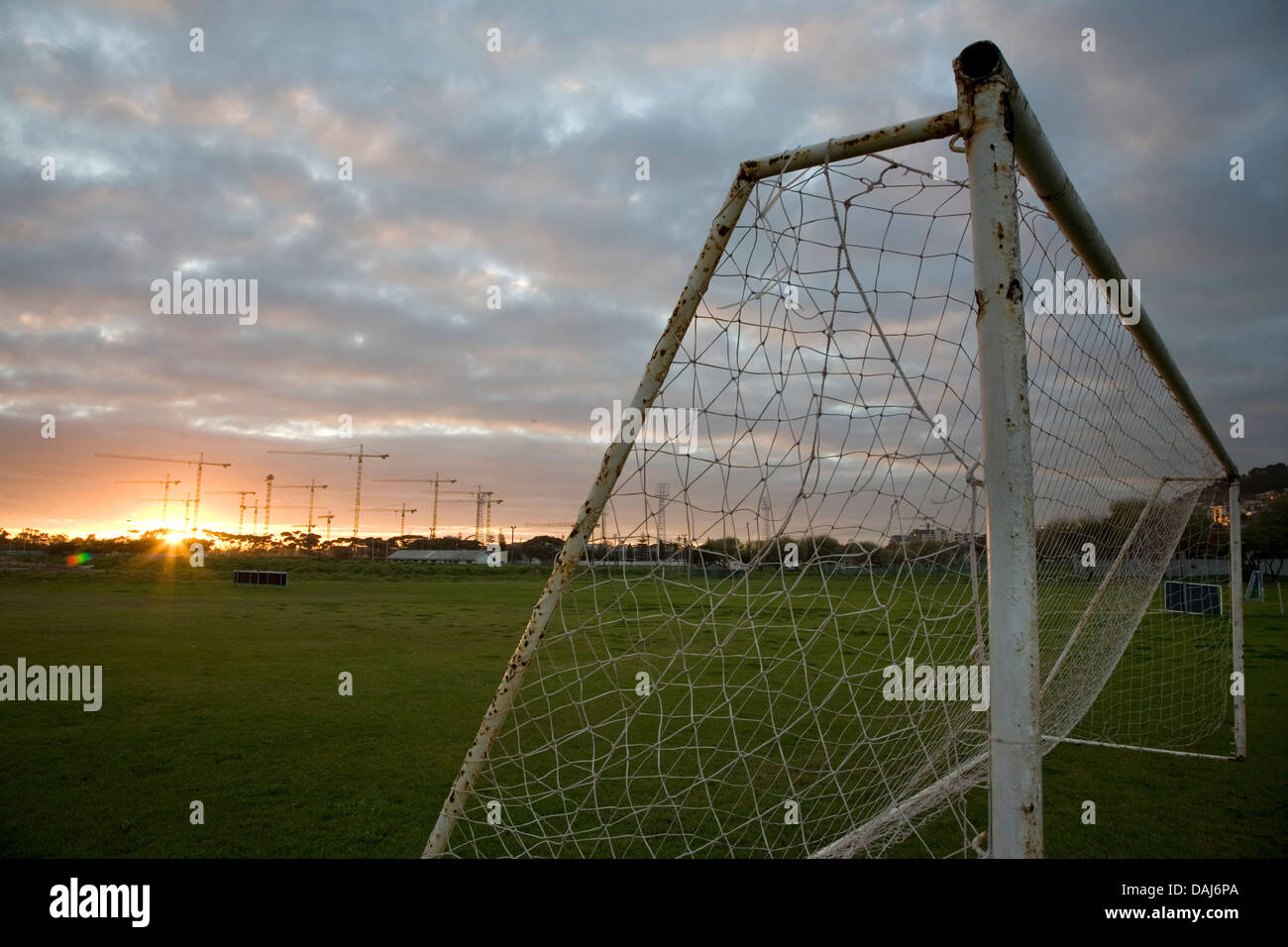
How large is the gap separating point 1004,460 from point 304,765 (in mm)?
4891

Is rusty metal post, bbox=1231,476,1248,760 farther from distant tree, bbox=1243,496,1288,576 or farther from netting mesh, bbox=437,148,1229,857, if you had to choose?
distant tree, bbox=1243,496,1288,576

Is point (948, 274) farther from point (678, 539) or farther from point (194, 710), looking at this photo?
point (194, 710)

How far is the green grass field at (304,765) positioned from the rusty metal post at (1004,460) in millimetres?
2139

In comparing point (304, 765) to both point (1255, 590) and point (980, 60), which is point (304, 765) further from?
point (1255, 590)

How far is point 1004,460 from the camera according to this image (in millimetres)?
1856

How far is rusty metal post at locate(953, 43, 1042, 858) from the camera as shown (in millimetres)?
1787

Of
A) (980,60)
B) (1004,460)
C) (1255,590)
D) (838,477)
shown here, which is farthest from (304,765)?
(1255,590)

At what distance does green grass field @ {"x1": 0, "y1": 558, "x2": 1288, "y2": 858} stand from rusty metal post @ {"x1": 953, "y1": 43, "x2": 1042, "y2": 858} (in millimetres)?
2139

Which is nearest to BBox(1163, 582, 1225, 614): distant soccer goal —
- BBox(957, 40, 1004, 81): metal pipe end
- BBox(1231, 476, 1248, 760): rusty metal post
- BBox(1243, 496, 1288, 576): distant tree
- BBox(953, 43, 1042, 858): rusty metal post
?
BBox(1231, 476, 1248, 760): rusty metal post

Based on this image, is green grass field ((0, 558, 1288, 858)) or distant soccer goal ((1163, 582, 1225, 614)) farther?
distant soccer goal ((1163, 582, 1225, 614))

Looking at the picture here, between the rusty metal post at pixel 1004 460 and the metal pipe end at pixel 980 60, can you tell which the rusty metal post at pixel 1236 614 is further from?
the metal pipe end at pixel 980 60

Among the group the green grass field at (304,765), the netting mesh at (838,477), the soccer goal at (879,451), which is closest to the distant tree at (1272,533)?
the green grass field at (304,765)
